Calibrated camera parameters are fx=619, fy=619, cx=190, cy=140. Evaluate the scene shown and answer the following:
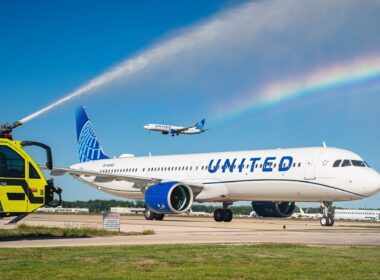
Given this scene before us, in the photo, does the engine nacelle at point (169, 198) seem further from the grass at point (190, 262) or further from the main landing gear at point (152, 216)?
the grass at point (190, 262)

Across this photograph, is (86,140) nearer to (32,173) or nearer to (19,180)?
(32,173)

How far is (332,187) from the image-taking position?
3469cm

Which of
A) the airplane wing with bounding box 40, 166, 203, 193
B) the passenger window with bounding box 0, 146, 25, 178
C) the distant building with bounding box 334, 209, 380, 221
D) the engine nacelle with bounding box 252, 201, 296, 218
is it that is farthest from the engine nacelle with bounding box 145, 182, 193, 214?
the distant building with bounding box 334, 209, 380, 221

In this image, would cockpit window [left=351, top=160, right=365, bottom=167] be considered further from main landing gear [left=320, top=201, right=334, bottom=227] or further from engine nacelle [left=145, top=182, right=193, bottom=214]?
engine nacelle [left=145, top=182, right=193, bottom=214]

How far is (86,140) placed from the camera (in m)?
56.8

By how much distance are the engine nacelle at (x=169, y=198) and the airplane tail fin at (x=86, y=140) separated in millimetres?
17483

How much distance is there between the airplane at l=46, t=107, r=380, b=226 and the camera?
3478 centimetres

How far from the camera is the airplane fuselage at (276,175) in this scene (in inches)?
1361

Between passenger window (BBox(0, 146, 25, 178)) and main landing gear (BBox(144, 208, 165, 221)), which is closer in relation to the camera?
passenger window (BBox(0, 146, 25, 178))

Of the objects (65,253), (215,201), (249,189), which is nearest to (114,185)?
(215,201)

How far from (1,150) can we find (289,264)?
9.58m

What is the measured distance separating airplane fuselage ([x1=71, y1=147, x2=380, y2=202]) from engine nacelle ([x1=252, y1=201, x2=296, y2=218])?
3.38 meters

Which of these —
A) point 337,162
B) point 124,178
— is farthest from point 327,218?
point 124,178

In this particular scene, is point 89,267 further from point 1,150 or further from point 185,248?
point 1,150
